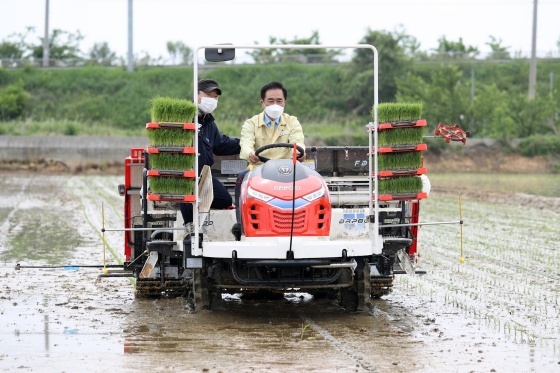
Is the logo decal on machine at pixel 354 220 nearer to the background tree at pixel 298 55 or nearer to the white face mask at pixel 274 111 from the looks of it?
the white face mask at pixel 274 111

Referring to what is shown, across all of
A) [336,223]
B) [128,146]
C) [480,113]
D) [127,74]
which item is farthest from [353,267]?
[127,74]

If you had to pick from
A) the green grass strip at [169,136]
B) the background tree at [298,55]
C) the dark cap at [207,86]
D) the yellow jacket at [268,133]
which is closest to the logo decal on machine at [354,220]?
the yellow jacket at [268,133]

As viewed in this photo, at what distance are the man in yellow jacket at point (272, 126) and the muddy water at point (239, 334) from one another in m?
1.78

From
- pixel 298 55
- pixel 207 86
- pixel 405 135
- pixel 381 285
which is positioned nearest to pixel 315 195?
pixel 405 135

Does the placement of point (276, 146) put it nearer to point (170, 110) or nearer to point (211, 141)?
point (211, 141)

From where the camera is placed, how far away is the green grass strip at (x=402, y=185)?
10758 millimetres

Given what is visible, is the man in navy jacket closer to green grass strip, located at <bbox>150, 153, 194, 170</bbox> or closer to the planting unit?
the planting unit

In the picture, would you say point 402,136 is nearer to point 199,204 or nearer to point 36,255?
point 199,204

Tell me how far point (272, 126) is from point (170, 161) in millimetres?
1565

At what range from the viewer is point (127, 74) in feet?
240

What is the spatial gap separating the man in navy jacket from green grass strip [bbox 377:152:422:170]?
1.71 metres

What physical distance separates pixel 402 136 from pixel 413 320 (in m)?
1.82

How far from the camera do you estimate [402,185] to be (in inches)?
424

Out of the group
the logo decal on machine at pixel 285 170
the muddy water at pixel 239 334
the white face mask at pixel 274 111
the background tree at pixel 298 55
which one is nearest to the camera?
the muddy water at pixel 239 334
